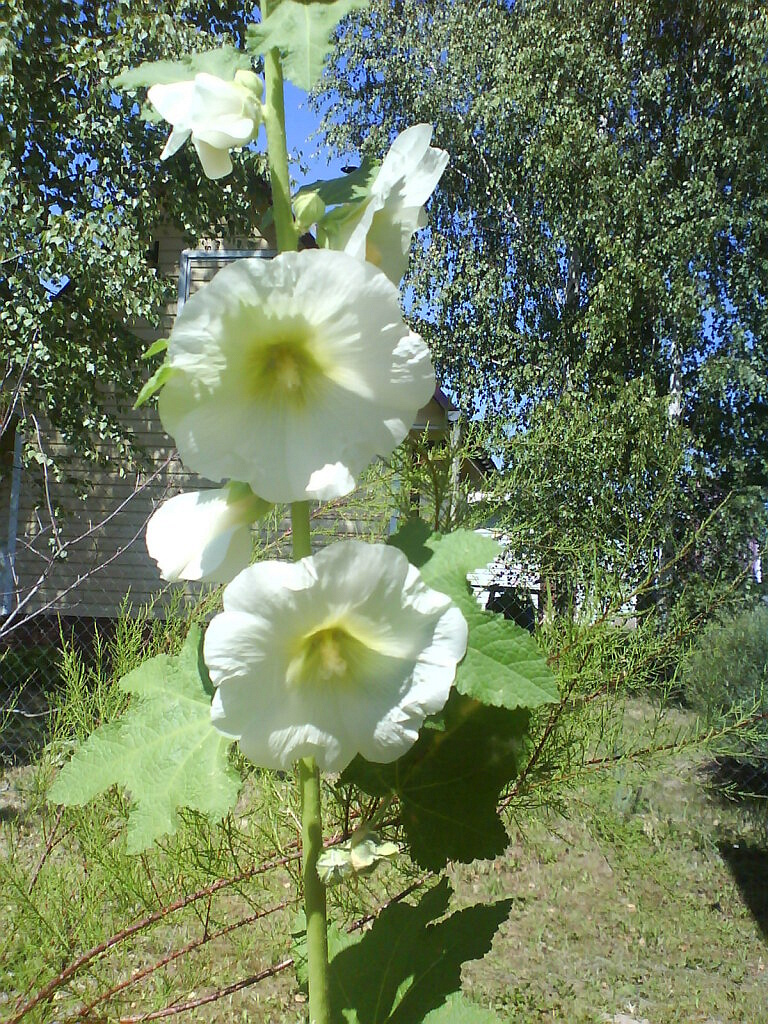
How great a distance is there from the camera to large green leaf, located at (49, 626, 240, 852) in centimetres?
81

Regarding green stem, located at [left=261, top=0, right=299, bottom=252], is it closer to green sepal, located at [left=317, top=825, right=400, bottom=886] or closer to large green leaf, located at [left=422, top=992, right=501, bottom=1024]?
green sepal, located at [left=317, top=825, right=400, bottom=886]

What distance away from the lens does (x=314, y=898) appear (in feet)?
2.59

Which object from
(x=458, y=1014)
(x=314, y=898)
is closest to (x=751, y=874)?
(x=458, y=1014)

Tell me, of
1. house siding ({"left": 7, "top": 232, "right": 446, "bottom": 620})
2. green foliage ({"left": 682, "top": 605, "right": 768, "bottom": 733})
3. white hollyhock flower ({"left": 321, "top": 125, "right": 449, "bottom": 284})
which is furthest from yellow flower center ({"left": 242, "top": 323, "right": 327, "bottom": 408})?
house siding ({"left": 7, "top": 232, "right": 446, "bottom": 620})

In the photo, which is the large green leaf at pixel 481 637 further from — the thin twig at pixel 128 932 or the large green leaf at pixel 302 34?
the thin twig at pixel 128 932

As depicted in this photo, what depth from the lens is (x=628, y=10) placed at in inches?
427

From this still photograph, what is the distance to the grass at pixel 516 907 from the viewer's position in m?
1.64

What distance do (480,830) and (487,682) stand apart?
0.30 meters

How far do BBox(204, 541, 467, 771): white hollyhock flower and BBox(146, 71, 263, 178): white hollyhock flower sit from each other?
40 centimetres

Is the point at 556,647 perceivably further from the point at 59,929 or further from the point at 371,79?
the point at 371,79

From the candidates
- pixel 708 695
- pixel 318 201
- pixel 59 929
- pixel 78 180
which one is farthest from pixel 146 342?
pixel 318 201

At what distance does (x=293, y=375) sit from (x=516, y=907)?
15.2 ft

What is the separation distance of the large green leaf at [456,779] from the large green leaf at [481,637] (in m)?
0.20

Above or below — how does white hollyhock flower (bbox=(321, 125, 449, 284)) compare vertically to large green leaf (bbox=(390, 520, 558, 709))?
above
